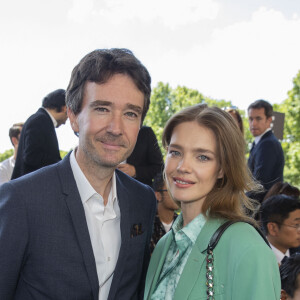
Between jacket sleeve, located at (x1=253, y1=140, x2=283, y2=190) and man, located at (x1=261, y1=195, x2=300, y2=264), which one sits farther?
jacket sleeve, located at (x1=253, y1=140, x2=283, y2=190)

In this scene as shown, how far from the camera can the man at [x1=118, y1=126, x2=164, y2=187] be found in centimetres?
473

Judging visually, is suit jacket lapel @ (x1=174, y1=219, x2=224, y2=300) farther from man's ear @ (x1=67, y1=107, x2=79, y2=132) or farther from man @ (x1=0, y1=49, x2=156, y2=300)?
man's ear @ (x1=67, y1=107, x2=79, y2=132)

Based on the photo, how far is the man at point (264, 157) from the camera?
5711 mm

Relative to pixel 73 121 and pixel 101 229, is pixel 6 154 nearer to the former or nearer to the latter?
pixel 73 121

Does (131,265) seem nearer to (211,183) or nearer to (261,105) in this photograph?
(211,183)

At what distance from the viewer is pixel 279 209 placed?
15.7 ft

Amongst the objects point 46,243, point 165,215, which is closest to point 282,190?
point 165,215

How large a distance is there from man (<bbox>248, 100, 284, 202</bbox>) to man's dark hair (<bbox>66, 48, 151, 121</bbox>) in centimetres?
355

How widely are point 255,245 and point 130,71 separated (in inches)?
48.3

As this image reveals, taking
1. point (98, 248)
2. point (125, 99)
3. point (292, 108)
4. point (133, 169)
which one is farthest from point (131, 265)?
point (292, 108)

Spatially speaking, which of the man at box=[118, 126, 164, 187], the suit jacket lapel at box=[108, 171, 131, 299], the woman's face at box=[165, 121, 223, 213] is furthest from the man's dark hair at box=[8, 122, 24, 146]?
the woman's face at box=[165, 121, 223, 213]

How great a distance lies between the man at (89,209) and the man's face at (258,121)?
3.86 meters

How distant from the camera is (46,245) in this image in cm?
197

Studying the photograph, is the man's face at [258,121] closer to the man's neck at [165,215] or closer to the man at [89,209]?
the man's neck at [165,215]
